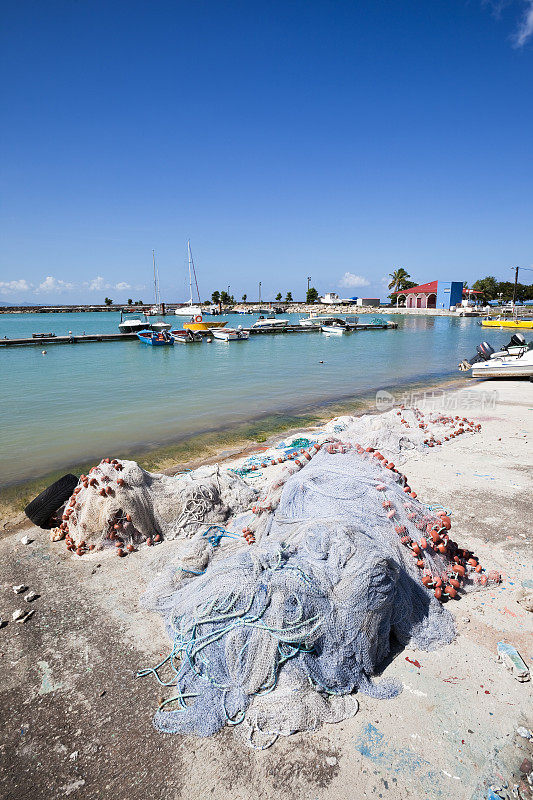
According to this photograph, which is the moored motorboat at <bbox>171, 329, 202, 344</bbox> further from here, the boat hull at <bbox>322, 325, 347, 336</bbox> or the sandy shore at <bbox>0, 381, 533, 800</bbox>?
the sandy shore at <bbox>0, 381, 533, 800</bbox>

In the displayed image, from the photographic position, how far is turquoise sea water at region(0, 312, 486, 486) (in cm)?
1150

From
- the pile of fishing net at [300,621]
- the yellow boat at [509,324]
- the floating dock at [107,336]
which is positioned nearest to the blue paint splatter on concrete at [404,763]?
the pile of fishing net at [300,621]

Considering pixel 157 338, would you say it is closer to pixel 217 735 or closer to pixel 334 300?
pixel 217 735

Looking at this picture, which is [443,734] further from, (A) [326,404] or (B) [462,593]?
(A) [326,404]

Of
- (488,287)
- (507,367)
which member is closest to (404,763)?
(507,367)

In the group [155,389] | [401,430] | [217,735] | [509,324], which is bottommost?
[155,389]

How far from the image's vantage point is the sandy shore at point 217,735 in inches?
103

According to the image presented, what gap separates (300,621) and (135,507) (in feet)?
9.33

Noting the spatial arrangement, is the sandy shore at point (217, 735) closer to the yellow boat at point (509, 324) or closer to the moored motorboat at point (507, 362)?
the moored motorboat at point (507, 362)

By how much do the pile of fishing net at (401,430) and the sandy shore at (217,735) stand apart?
Result: 3.83 metres

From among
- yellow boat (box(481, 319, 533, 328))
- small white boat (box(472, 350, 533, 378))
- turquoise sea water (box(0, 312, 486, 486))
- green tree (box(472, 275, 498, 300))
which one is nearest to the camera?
turquoise sea water (box(0, 312, 486, 486))

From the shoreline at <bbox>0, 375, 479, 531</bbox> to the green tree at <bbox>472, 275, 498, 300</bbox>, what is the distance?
103 m

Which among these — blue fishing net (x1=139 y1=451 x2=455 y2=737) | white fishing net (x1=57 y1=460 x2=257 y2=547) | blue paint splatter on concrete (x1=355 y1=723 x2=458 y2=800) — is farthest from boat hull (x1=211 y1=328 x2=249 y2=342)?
blue paint splatter on concrete (x1=355 y1=723 x2=458 y2=800)

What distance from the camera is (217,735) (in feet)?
9.59
